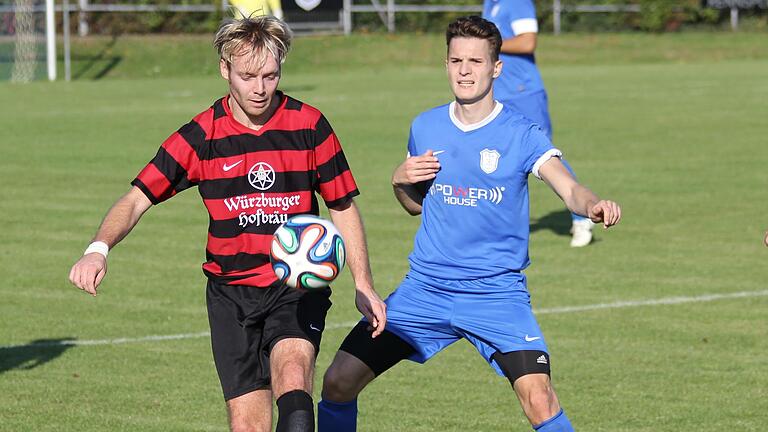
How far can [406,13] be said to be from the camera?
43.9 metres

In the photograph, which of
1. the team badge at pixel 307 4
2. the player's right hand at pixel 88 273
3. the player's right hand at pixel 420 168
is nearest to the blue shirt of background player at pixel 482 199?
the player's right hand at pixel 420 168

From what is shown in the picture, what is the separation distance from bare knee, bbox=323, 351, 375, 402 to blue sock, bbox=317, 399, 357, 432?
0.04m

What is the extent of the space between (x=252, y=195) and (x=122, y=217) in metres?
0.55

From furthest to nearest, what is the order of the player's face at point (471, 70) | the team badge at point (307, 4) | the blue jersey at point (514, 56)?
1. the team badge at point (307, 4)
2. the blue jersey at point (514, 56)
3. the player's face at point (471, 70)

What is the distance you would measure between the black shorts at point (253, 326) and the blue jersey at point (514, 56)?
7071 millimetres

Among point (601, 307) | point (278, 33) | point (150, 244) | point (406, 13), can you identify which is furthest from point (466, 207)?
point (406, 13)

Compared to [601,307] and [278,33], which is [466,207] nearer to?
[278,33]

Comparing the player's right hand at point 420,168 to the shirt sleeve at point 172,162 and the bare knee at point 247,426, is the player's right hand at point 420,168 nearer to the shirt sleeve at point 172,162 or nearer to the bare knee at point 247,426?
the shirt sleeve at point 172,162

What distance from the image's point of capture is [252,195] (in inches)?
242

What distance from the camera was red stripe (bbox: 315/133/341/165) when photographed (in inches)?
247

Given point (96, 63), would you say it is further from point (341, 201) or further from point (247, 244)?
point (247, 244)

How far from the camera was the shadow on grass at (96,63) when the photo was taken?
36.3 metres

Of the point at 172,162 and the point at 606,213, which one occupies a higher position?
the point at 172,162

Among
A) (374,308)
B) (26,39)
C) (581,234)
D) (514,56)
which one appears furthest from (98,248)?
(26,39)
